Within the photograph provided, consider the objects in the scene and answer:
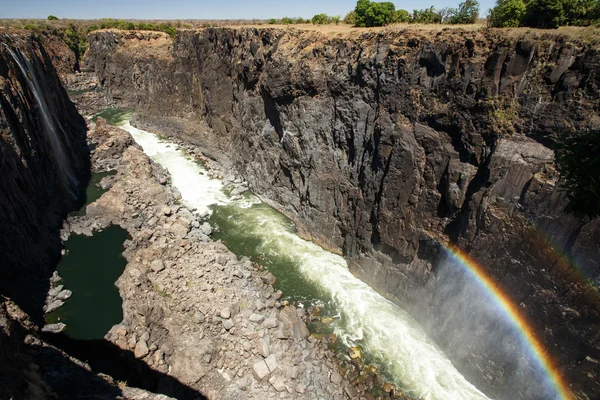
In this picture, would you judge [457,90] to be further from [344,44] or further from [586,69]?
[344,44]

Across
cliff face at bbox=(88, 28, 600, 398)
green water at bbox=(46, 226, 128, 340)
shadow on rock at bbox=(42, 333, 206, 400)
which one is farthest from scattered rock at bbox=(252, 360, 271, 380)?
cliff face at bbox=(88, 28, 600, 398)

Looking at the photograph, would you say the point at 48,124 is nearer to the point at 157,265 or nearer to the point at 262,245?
the point at 157,265

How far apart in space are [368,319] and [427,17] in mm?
20124

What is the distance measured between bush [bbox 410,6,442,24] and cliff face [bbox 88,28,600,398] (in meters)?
5.28

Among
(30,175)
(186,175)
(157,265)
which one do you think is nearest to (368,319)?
(157,265)

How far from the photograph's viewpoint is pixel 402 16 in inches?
917

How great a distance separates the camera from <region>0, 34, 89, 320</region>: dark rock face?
1881cm

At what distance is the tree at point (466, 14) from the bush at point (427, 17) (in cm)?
189

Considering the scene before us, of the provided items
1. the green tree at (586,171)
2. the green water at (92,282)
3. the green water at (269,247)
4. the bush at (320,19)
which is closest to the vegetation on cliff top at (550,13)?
the green tree at (586,171)

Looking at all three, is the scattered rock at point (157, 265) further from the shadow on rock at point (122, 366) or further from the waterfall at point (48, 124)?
the waterfall at point (48, 124)

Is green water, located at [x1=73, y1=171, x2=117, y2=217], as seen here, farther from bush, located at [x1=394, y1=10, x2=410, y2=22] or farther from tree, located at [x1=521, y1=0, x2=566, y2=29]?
tree, located at [x1=521, y1=0, x2=566, y2=29]

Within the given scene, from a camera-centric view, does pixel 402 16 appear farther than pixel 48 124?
No

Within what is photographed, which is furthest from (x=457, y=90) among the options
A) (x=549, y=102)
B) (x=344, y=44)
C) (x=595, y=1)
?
(x=344, y=44)

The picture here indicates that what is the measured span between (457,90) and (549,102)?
3.79 meters
